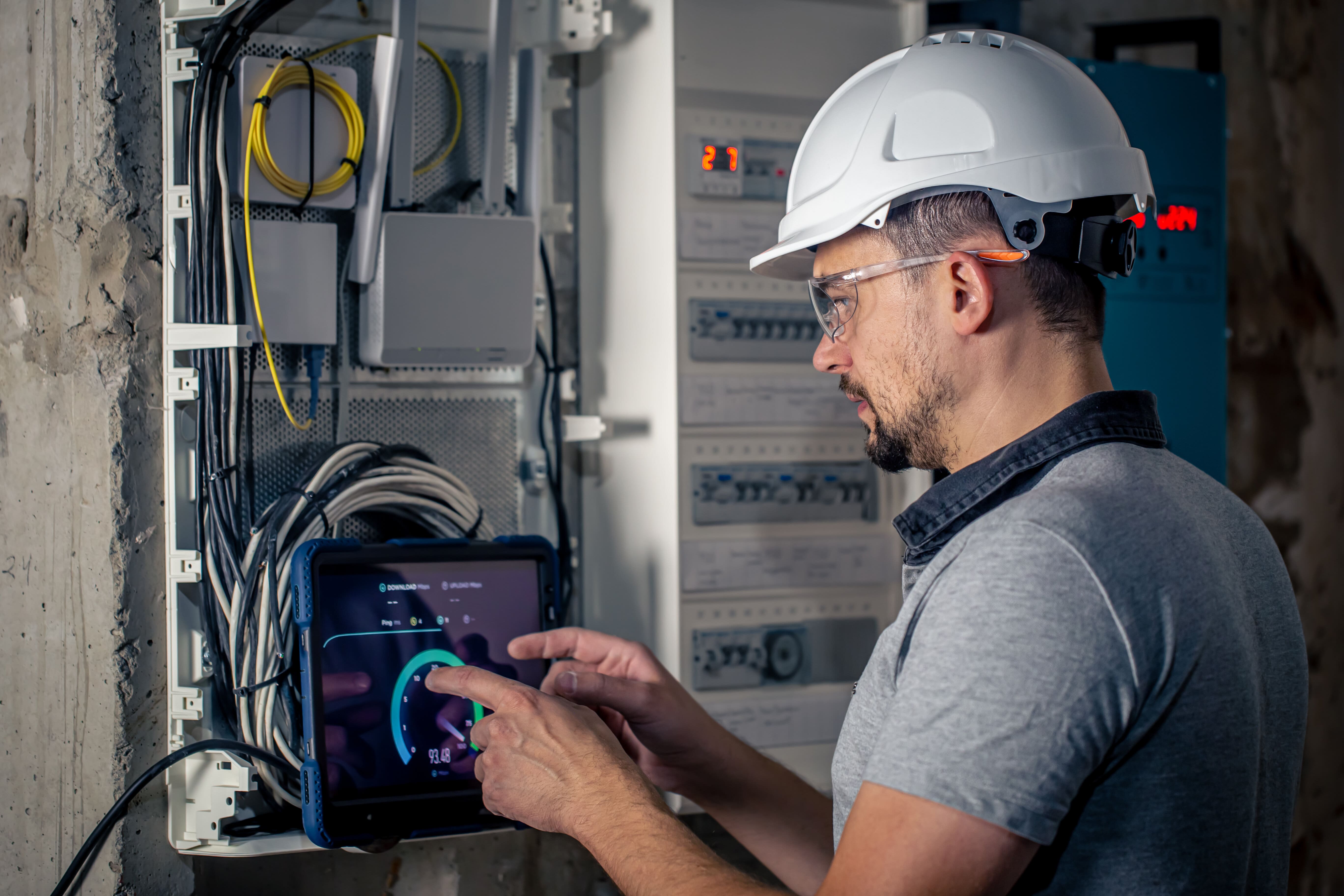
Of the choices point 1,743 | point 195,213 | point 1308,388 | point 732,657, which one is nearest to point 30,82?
point 195,213

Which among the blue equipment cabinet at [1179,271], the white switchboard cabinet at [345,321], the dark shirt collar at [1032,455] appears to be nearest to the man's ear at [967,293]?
the dark shirt collar at [1032,455]

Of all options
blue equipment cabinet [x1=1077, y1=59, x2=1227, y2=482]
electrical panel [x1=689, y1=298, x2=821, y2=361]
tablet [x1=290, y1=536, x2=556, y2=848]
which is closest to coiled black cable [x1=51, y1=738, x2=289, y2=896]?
tablet [x1=290, y1=536, x2=556, y2=848]

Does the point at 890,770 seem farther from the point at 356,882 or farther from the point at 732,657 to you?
the point at 356,882

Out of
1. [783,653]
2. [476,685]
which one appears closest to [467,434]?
[783,653]

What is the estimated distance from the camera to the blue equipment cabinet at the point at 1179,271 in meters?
2.07

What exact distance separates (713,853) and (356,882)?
3.74 ft

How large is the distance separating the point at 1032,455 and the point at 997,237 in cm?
21

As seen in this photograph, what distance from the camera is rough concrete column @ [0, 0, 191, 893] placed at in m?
1.58

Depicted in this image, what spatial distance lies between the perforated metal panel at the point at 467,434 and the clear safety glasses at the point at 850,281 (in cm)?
88

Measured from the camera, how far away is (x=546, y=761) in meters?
1.06

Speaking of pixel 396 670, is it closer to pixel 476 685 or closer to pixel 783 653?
pixel 476 685

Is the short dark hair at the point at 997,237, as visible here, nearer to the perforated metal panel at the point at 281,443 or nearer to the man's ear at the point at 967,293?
the man's ear at the point at 967,293

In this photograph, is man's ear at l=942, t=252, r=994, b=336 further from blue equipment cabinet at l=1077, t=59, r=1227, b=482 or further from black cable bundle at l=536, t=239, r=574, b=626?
blue equipment cabinet at l=1077, t=59, r=1227, b=482

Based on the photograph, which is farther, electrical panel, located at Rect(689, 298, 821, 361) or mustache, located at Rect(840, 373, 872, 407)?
electrical panel, located at Rect(689, 298, 821, 361)
